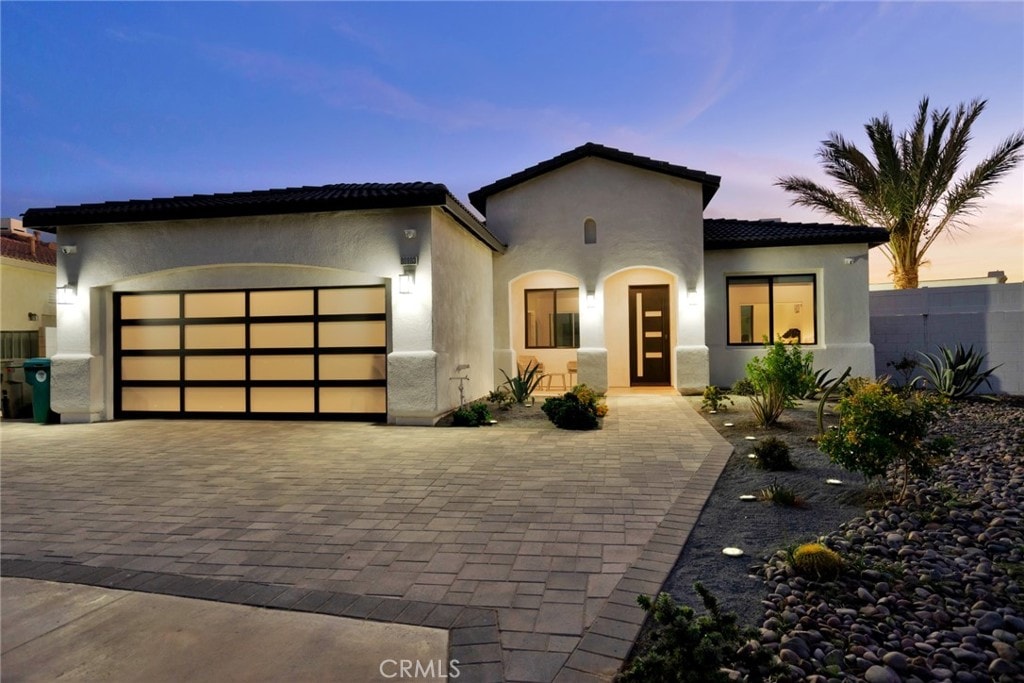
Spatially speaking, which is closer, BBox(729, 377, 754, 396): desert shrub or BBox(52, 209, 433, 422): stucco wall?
BBox(52, 209, 433, 422): stucco wall

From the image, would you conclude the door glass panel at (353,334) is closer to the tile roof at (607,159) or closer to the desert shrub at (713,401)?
the tile roof at (607,159)

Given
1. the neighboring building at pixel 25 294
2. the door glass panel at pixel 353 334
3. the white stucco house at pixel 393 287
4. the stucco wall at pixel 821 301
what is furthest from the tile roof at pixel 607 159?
the neighboring building at pixel 25 294

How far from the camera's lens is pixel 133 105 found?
56.9m

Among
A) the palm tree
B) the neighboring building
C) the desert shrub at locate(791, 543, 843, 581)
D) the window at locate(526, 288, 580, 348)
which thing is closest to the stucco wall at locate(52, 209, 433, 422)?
the neighboring building

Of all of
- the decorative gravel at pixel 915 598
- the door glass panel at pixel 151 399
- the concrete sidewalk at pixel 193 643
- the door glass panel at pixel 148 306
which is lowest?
the concrete sidewalk at pixel 193 643

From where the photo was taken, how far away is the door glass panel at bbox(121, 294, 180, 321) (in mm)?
10586

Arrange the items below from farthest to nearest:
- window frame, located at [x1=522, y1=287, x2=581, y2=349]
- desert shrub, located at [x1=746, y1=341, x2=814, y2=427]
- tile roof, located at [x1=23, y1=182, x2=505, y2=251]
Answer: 1. window frame, located at [x1=522, y1=287, x2=581, y2=349]
2. tile roof, located at [x1=23, y1=182, x2=505, y2=251]
3. desert shrub, located at [x1=746, y1=341, x2=814, y2=427]

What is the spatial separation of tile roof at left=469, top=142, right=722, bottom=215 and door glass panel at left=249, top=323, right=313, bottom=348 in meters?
6.34

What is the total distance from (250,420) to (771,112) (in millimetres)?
15610

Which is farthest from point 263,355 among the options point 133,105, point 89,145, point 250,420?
point 89,145

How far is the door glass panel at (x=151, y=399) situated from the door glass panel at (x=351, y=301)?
353cm

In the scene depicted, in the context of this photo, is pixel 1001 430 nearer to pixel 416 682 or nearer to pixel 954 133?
pixel 416 682

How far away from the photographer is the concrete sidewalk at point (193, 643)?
2.41m

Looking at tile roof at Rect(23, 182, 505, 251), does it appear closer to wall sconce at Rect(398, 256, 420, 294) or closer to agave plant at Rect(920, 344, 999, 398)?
wall sconce at Rect(398, 256, 420, 294)
